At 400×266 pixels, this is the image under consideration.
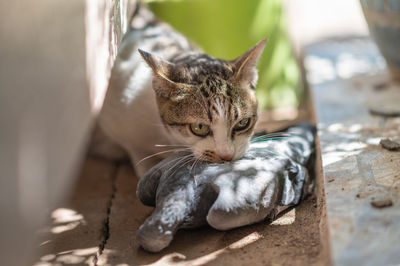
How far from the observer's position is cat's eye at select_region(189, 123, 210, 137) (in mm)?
3039

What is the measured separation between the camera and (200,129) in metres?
3.06

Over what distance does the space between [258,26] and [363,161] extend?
8.06 feet

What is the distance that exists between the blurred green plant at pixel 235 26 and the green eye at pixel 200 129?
7.46 ft

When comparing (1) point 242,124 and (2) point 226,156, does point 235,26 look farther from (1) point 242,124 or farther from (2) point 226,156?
(2) point 226,156

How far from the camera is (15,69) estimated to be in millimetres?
1914

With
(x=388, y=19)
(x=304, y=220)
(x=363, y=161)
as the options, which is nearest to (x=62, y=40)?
(x=304, y=220)

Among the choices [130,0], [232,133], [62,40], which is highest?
[130,0]

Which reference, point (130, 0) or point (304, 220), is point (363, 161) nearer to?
point (304, 220)

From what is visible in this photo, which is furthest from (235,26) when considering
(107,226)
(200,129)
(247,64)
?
(107,226)

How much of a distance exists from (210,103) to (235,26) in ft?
7.65

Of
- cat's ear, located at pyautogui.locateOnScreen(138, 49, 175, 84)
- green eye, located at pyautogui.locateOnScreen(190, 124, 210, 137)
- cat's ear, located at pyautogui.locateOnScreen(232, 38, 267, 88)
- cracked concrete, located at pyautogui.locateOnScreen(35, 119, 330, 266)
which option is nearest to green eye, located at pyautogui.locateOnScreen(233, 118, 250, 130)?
green eye, located at pyautogui.locateOnScreen(190, 124, 210, 137)

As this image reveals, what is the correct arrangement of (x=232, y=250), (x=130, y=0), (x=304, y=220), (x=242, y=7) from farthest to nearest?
(x=242, y=7), (x=130, y=0), (x=304, y=220), (x=232, y=250)

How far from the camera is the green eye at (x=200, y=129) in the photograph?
3.04 m

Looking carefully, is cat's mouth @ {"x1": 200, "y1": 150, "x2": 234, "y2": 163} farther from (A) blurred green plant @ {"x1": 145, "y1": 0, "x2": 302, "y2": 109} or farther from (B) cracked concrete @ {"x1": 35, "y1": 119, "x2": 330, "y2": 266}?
(A) blurred green plant @ {"x1": 145, "y1": 0, "x2": 302, "y2": 109}
